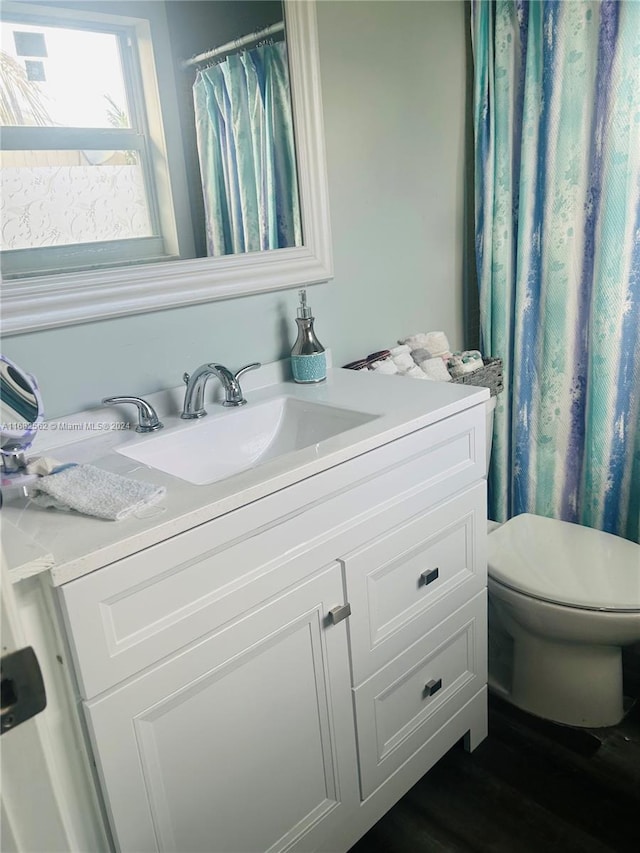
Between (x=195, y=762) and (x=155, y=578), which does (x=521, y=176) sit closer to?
(x=155, y=578)

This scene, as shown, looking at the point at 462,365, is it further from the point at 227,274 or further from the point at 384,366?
the point at 227,274

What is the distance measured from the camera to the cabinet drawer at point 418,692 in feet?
4.31

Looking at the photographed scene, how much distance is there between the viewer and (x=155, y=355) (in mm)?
1385

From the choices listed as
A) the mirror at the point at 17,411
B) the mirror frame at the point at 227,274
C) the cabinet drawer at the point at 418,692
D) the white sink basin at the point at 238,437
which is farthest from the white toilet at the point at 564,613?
the mirror at the point at 17,411

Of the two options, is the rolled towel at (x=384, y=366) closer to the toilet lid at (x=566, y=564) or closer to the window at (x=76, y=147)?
the toilet lid at (x=566, y=564)

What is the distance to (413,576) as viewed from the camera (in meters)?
1.34

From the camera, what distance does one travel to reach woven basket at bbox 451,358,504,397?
185 centimetres

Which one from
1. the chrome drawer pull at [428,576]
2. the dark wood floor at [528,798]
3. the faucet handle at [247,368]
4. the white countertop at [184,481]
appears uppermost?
the faucet handle at [247,368]

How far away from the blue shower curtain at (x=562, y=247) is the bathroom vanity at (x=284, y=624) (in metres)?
0.61

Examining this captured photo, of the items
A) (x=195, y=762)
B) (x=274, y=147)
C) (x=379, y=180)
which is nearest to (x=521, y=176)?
(x=379, y=180)

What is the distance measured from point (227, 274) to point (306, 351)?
0.26 meters

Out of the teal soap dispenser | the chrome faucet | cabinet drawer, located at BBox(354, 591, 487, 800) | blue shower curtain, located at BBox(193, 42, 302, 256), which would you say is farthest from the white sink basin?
cabinet drawer, located at BBox(354, 591, 487, 800)

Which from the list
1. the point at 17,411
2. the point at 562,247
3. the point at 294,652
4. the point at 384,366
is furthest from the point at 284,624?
the point at 562,247

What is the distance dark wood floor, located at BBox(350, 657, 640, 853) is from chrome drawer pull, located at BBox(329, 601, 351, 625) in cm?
61
